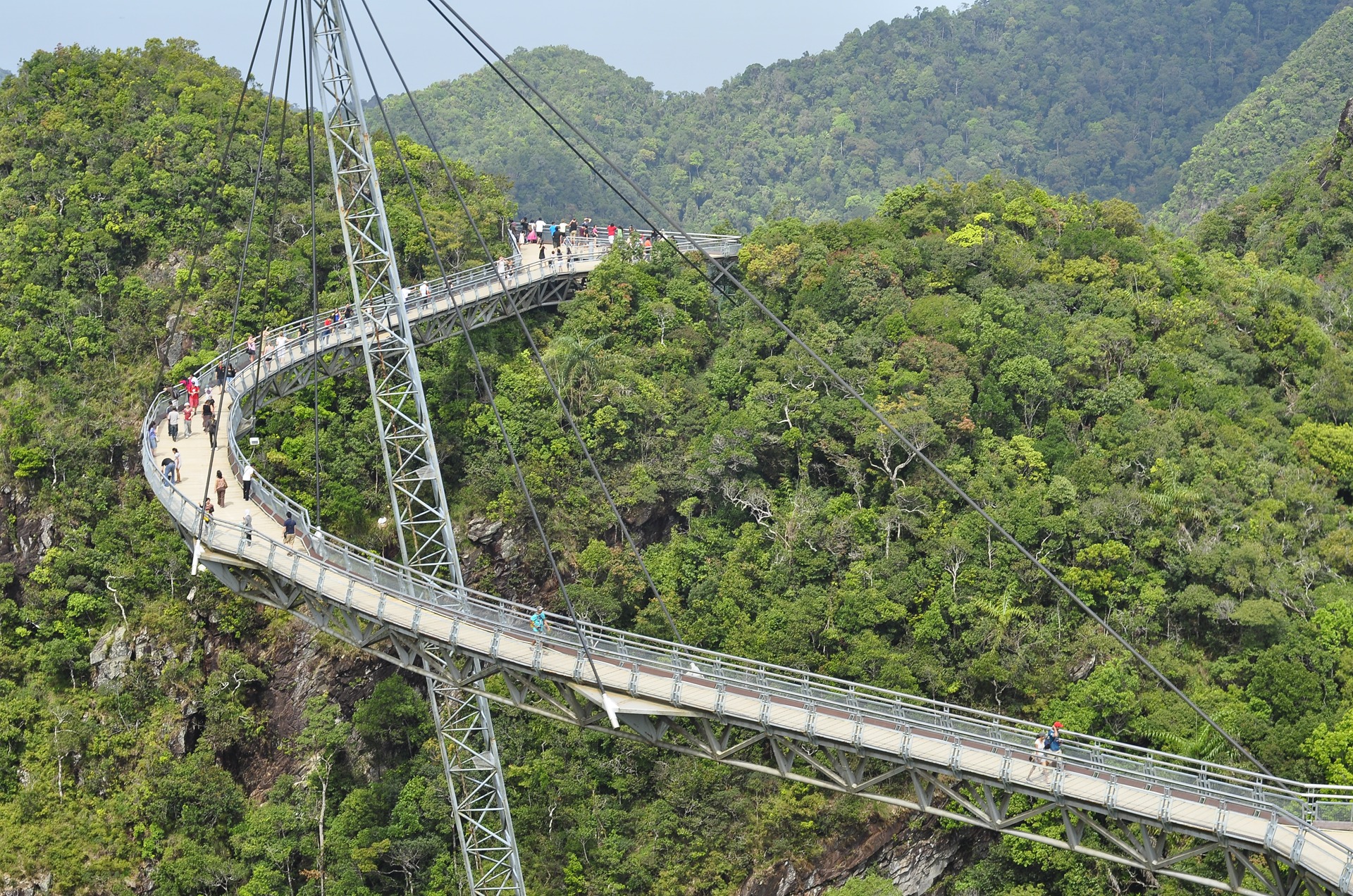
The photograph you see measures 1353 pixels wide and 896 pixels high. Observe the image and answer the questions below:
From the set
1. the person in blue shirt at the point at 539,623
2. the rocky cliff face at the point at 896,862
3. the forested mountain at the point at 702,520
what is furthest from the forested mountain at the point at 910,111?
the person in blue shirt at the point at 539,623

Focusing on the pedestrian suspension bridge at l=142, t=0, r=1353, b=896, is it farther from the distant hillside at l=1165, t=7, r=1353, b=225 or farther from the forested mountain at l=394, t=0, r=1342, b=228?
the forested mountain at l=394, t=0, r=1342, b=228

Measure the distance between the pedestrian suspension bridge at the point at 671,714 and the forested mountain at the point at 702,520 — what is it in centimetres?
277

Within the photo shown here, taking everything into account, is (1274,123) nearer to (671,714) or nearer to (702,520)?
(702,520)

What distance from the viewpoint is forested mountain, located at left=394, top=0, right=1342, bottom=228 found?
468 feet

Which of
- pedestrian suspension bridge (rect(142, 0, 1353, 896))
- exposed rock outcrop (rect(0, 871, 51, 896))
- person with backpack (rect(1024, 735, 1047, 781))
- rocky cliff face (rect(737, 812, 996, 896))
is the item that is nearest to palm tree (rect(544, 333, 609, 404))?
pedestrian suspension bridge (rect(142, 0, 1353, 896))

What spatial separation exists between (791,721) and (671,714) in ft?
8.12

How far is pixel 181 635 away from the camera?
138 feet

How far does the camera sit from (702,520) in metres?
45.2

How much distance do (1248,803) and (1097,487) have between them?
16999 millimetres

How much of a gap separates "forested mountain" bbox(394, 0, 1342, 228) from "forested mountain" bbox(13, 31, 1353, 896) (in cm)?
7701

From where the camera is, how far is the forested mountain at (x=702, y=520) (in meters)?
38.5

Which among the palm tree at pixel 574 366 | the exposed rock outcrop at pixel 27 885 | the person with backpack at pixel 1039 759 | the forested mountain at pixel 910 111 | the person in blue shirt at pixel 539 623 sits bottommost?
the exposed rock outcrop at pixel 27 885

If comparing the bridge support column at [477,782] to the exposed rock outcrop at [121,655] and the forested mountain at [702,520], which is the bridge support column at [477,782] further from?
the exposed rock outcrop at [121,655]

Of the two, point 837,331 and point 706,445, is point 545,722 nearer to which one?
point 706,445
